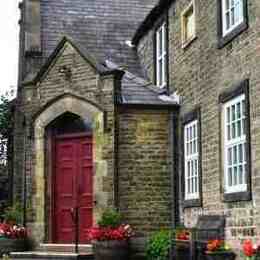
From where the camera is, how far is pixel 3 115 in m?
30.7

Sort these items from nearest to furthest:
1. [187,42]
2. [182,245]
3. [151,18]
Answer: [182,245] < [187,42] < [151,18]

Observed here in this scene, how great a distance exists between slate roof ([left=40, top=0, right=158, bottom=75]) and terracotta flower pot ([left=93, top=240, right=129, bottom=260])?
7478mm

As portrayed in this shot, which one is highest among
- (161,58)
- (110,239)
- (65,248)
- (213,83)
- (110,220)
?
(161,58)

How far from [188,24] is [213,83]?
2803 millimetres

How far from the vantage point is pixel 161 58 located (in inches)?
753

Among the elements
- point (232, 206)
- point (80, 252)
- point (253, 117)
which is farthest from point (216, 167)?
point (80, 252)

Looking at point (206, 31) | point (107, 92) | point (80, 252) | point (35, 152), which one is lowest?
point (80, 252)

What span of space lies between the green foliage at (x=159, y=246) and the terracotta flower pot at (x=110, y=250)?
67 cm

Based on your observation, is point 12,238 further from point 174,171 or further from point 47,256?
point 174,171

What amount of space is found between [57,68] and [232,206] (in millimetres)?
6842

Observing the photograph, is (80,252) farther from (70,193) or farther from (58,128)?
(58,128)

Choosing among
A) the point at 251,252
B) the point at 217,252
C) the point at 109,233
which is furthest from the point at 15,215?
the point at 251,252

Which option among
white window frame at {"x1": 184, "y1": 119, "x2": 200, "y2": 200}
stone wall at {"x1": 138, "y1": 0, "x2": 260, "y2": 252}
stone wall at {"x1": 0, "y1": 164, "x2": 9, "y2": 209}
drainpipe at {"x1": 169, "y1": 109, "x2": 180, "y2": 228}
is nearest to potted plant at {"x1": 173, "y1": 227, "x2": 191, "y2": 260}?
stone wall at {"x1": 138, "y1": 0, "x2": 260, "y2": 252}

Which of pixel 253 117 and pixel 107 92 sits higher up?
pixel 107 92
